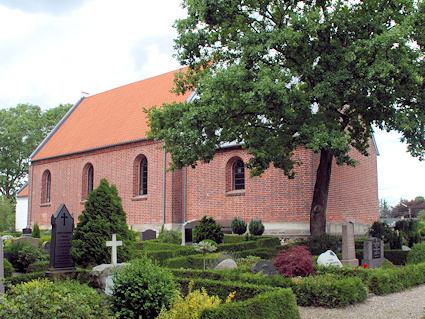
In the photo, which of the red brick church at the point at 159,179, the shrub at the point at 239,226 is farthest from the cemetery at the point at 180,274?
the red brick church at the point at 159,179

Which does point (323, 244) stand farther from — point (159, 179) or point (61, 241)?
point (159, 179)

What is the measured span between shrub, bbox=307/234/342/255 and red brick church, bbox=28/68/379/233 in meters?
2.94

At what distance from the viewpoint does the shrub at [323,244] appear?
14297mm

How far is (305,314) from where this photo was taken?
7.51m

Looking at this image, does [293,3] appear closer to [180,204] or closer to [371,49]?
[371,49]

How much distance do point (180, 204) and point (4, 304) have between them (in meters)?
17.2

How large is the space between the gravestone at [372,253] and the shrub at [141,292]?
321 inches

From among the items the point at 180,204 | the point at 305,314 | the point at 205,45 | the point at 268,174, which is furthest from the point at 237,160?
the point at 305,314

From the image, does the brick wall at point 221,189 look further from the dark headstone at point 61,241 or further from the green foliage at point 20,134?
the green foliage at point 20,134

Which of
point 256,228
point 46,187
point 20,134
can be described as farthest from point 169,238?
point 20,134

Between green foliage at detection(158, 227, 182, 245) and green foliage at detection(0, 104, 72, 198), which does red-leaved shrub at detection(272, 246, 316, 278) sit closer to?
green foliage at detection(158, 227, 182, 245)

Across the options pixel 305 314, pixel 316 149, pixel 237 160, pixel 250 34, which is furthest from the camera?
pixel 237 160

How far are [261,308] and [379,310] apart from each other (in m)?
3.25

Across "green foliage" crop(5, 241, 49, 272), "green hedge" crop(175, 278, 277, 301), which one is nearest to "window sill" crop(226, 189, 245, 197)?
"green foliage" crop(5, 241, 49, 272)
